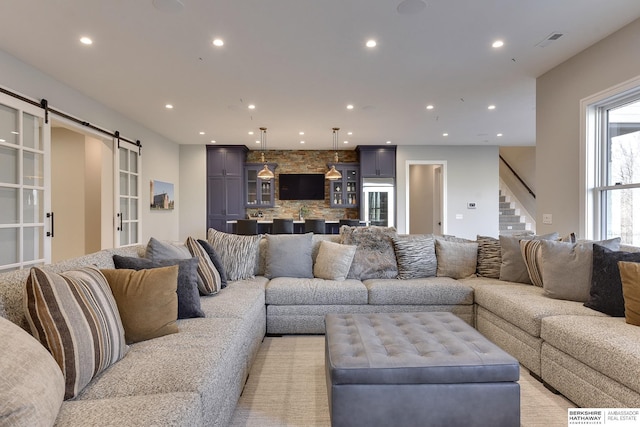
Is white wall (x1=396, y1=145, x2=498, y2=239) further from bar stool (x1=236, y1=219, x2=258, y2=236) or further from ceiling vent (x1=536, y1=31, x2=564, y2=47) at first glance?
ceiling vent (x1=536, y1=31, x2=564, y2=47)

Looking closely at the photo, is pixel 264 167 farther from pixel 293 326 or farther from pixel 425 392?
pixel 425 392

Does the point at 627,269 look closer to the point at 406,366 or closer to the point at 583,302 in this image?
the point at 583,302

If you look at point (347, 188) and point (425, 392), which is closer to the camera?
point (425, 392)

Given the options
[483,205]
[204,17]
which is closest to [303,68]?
[204,17]

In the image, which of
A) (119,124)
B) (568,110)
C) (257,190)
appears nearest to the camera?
(568,110)

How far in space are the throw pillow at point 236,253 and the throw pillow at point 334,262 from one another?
66 cm

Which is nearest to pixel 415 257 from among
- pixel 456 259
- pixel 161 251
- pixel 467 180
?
pixel 456 259

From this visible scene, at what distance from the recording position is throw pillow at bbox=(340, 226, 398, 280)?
3.30 m

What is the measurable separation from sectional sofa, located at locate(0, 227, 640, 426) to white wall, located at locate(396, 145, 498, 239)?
4774 millimetres

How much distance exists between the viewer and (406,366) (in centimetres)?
150

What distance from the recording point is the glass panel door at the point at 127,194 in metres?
5.29

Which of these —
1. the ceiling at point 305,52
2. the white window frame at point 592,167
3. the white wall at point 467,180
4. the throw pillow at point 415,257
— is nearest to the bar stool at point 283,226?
the ceiling at point 305,52

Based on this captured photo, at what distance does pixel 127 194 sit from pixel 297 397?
5.11 metres

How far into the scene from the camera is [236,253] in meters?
3.16
